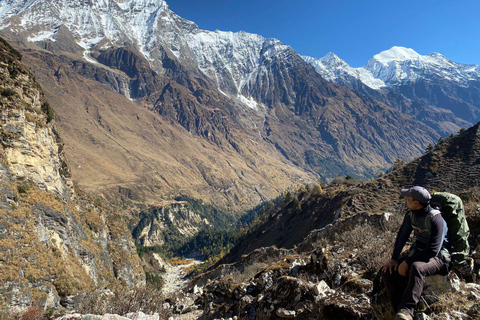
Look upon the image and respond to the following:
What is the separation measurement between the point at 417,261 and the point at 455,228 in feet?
3.65

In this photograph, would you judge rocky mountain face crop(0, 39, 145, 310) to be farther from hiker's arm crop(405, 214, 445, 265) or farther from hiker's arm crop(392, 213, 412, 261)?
hiker's arm crop(405, 214, 445, 265)

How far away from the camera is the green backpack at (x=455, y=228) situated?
4953 millimetres

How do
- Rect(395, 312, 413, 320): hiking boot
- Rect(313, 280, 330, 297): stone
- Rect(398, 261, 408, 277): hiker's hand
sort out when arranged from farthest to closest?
Rect(313, 280, 330, 297): stone → Rect(398, 261, 408, 277): hiker's hand → Rect(395, 312, 413, 320): hiking boot

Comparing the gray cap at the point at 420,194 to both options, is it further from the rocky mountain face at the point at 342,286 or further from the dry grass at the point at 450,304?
the dry grass at the point at 450,304

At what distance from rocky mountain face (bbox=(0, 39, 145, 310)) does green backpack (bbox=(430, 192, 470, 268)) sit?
24.6m

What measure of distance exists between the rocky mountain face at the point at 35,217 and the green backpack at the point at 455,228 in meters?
24.6

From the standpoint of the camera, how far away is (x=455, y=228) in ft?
16.7

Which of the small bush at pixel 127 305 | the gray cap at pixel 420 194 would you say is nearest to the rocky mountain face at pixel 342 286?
the gray cap at pixel 420 194

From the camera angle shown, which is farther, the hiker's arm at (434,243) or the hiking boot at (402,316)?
the hiker's arm at (434,243)

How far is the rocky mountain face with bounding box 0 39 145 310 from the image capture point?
803 inches

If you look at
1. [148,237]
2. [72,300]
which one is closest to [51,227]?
[72,300]

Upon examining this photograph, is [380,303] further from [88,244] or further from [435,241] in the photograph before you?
[88,244]

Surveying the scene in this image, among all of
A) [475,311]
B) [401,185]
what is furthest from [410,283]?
[401,185]

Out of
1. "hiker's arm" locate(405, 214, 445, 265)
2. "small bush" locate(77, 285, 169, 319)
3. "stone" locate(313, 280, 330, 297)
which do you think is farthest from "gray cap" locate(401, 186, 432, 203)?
"small bush" locate(77, 285, 169, 319)
